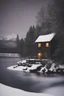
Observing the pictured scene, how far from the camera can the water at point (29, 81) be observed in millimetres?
2016

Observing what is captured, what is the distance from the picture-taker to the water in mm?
2016

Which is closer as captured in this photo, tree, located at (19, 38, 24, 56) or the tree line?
the tree line

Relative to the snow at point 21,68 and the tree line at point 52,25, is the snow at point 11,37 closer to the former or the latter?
the tree line at point 52,25

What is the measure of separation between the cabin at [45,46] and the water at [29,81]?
0.22m

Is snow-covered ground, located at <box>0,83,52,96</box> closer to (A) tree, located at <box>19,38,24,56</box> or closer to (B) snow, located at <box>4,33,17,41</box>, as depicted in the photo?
(A) tree, located at <box>19,38,24,56</box>

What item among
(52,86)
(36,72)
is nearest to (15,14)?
(36,72)

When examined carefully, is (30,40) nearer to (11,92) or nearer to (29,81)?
(29,81)

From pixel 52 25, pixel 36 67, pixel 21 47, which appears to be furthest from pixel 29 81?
pixel 52 25

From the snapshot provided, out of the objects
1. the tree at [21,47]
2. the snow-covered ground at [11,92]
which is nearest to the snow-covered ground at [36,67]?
the tree at [21,47]

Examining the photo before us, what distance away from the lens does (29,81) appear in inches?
82.6

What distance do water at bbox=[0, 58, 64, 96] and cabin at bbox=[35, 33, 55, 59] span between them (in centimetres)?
22

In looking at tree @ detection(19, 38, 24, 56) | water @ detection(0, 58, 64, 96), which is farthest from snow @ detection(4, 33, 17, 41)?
water @ detection(0, 58, 64, 96)

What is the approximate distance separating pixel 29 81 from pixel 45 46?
0.41m

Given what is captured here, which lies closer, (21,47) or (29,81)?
(29,81)
